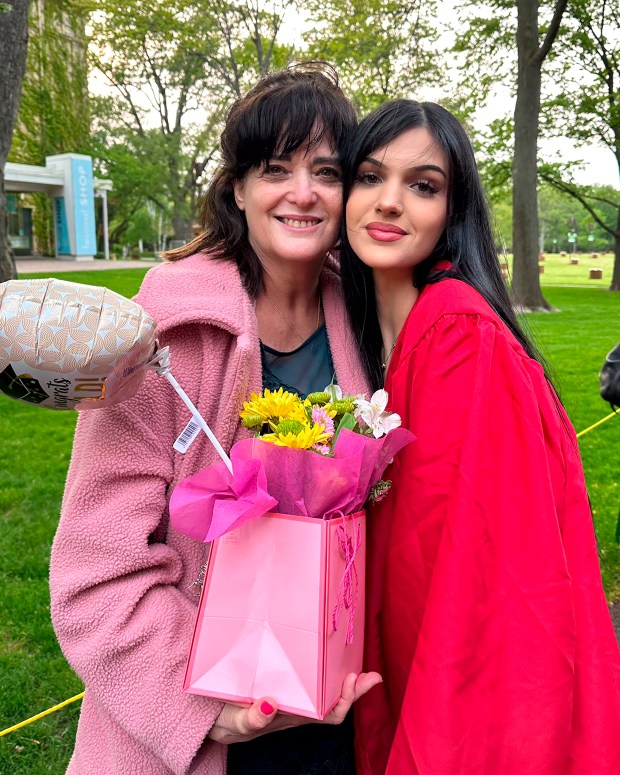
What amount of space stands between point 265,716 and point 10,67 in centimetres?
801

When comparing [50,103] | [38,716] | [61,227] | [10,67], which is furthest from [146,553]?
[50,103]

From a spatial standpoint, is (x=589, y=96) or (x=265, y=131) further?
(x=589, y=96)

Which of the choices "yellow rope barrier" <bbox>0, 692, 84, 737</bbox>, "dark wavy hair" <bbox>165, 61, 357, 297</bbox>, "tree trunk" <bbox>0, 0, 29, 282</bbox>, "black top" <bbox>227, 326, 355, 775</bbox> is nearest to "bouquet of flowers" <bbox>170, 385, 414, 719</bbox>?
"black top" <bbox>227, 326, 355, 775</bbox>

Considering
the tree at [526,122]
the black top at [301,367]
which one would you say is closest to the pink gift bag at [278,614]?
the black top at [301,367]

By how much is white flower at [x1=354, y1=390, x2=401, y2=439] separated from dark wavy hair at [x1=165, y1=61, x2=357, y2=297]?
535 mm

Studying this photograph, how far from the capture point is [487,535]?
1227 mm

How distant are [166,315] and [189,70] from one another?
27231mm

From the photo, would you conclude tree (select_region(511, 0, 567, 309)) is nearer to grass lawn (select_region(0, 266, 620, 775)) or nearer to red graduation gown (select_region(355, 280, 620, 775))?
grass lawn (select_region(0, 266, 620, 775))

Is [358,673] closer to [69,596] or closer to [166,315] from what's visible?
[69,596]

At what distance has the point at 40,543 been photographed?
4.14m

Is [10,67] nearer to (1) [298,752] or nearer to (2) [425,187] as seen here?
A: (2) [425,187]

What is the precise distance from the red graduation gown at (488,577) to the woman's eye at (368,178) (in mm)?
419

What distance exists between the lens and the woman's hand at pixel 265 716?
1.16 metres

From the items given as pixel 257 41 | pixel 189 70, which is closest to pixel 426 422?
pixel 257 41
